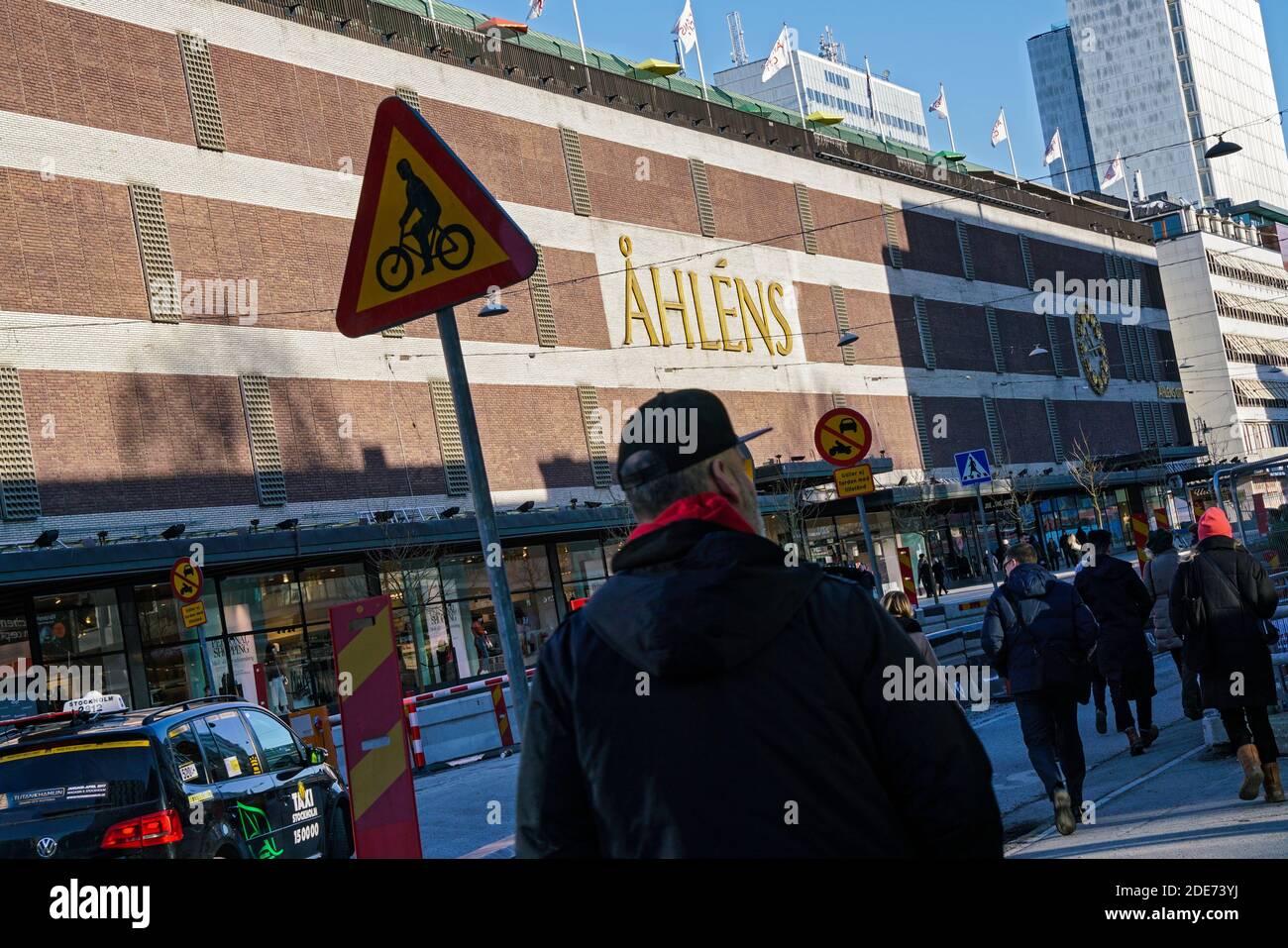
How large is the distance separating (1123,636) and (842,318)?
143 feet

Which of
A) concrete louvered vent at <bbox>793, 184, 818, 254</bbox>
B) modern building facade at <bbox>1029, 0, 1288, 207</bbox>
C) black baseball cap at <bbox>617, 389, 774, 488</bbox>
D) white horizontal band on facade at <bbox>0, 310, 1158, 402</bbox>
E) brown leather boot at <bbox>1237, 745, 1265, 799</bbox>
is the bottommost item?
brown leather boot at <bbox>1237, 745, 1265, 799</bbox>

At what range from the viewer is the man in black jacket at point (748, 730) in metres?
2.45

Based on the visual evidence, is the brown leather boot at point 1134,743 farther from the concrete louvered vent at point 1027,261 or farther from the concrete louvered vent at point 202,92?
the concrete louvered vent at point 1027,261

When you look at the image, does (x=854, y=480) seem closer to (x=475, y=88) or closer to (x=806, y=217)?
(x=475, y=88)

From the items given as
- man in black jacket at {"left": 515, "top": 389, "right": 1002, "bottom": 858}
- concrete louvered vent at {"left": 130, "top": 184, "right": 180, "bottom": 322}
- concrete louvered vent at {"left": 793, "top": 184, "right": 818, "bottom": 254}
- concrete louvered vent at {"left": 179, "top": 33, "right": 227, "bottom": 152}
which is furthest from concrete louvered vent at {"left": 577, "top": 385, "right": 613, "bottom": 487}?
man in black jacket at {"left": 515, "top": 389, "right": 1002, "bottom": 858}

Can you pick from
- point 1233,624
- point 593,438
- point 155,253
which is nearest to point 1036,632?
point 1233,624

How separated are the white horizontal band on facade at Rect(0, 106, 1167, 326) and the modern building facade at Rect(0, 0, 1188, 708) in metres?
0.09

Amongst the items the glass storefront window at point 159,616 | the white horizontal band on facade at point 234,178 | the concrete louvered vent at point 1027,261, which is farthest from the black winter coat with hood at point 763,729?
the concrete louvered vent at point 1027,261

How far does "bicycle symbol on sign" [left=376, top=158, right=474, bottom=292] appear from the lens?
4824 mm

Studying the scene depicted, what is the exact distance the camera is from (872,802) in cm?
248

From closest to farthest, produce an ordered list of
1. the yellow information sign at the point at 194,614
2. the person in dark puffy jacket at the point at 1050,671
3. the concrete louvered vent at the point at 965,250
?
the person in dark puffy jacket at the point at 1050,671, the yellow information sign at the point at 194,614, the concrete louvered vent at the point at 965,250

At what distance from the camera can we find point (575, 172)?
45.3 m

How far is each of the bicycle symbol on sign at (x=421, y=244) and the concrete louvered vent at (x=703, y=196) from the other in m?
45.7

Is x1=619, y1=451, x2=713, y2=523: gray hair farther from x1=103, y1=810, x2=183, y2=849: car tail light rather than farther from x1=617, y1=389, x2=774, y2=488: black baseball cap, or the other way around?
x1=103, y1=810, x2=183, y2=849: car tail light
